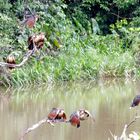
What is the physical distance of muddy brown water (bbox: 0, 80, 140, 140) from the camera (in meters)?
4.97

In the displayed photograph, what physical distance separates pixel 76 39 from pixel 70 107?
4777 millimetres

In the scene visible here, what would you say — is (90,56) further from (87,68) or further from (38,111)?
(38,111)

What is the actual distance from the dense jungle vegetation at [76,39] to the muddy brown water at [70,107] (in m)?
0.29

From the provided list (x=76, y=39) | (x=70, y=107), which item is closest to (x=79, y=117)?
(x=70, y=107)

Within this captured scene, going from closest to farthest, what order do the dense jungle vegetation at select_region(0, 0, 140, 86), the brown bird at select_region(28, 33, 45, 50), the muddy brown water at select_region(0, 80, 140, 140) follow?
the brown bird at select_region(28, 33, 45, 50)
the muddy brown water at select_region(0, 80, 140, 140)
the dense jungle vegetation at select_region(0, 0, 140, 86)

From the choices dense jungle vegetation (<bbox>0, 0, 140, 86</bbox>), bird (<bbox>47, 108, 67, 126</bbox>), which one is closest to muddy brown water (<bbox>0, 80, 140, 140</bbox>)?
dense jungle vegetation (<bbox>0, 0, 140, 86</bbox>)

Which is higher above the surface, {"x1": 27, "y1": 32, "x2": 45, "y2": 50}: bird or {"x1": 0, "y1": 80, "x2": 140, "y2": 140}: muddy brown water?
{"x1": 27, "y1": 32, "x2": 45, "y2": 50}: bird

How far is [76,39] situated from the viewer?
36.8ft

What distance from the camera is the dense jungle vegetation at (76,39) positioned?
9070mm

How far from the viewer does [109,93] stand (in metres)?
8.18

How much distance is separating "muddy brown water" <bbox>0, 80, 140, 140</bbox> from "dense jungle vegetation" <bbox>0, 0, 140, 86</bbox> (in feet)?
0.95

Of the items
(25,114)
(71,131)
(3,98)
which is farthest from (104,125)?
(3,98)

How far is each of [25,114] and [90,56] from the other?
4220 millimetres

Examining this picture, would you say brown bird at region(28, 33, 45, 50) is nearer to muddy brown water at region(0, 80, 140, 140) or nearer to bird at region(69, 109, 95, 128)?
bird at region(69, 109, 95, 128)
